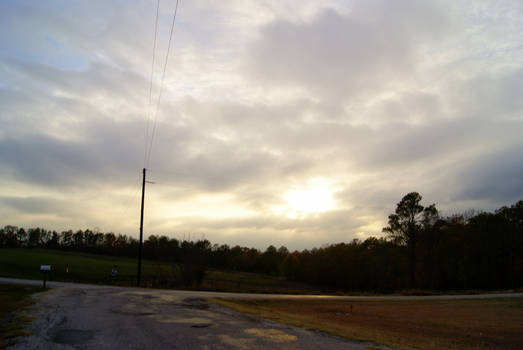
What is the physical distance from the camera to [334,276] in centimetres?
7831

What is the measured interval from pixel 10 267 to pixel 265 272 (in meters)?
83.9

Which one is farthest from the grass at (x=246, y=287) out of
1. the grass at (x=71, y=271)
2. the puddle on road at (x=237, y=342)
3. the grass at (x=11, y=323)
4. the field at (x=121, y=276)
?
the puddle on road at (x=237, y=342)

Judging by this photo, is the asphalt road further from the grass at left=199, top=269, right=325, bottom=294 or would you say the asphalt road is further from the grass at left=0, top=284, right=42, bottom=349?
the grass at left=199, top=269, right=325, bottom=294

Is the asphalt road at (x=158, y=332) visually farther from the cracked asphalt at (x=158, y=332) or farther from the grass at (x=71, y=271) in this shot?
the grass at (x=71, y=271)

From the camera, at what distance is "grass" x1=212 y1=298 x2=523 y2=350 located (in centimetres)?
1286

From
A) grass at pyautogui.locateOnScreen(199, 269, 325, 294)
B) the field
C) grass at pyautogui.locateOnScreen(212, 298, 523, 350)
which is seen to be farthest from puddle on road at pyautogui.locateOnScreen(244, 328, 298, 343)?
the field

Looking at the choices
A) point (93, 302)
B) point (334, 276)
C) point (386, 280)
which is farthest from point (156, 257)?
point (93, 302)

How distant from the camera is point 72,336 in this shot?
9.53 m

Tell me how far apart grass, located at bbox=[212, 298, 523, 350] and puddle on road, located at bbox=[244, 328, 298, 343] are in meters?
1.95

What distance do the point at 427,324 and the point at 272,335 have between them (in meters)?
12.4

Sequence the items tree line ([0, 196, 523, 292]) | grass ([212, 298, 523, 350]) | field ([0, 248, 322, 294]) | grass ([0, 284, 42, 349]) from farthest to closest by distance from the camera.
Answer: tree line ([0, 196, 523, 292]) → field ([0, 248, 322, 294]) → grass ([212, 298, 523, 350]) → grass ([0, 284, 42, 349])

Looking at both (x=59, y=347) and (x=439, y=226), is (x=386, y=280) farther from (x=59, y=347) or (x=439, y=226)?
(x=59, y=347)

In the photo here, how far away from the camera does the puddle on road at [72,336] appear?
8961 mm

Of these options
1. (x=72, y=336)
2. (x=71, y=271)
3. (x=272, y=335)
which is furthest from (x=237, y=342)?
(x=71, y=271)
